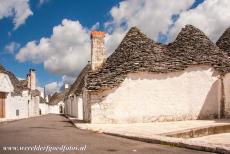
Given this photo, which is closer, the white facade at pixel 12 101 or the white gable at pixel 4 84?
the white gable at pixel 4 84

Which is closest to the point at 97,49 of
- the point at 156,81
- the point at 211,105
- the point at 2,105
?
the point at 156,81

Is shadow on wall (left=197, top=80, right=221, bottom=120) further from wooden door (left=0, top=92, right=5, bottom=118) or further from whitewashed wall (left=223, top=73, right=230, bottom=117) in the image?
wooden door (left=0, top=92, right=5, bottom=118)

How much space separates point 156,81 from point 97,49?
4372 millimetres

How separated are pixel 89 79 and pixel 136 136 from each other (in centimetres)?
914

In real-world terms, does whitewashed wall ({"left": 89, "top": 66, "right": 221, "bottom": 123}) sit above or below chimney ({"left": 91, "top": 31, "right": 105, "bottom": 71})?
below

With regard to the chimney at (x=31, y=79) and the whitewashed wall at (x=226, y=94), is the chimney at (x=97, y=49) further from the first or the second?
the chimney at (x=31, y=79)

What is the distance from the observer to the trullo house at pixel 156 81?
60.7 ft

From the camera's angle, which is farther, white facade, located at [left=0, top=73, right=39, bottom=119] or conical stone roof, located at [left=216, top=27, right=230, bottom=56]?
white facade, located at [left=0, top=73, right=39, bottom=119]

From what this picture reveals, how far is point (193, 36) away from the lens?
2138cm

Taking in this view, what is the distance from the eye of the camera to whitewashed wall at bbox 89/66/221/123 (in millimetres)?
18469

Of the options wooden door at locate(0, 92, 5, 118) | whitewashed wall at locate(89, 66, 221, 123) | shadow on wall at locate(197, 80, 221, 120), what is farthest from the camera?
wooden door at locate(0, 92, 5, 118)

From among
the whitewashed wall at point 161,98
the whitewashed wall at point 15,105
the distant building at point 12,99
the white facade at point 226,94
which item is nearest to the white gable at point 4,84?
the distant building at point 12,99

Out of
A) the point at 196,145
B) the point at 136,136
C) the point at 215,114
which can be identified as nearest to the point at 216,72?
the point at 215,114

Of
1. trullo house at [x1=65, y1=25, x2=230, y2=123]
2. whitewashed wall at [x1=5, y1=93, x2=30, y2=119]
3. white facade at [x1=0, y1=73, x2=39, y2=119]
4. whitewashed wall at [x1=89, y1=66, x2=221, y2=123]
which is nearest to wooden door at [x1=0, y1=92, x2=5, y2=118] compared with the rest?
white facade at [x1=0, y1=73, x2=39, y2=119]
